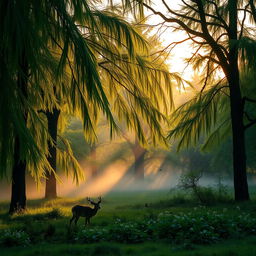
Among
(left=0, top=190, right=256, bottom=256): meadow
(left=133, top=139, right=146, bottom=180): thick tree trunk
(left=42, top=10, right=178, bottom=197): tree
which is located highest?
(left=42, top=10, right=178, bottom=197): tree

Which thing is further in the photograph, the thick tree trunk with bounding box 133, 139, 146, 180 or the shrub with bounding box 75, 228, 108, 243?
the thick tree trunk with bounding box 133, 139, 146, 180

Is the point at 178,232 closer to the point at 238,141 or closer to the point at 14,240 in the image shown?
the point at 14,240

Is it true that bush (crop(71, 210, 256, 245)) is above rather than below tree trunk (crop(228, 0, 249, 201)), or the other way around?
below

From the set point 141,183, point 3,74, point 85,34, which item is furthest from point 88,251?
point 141,183

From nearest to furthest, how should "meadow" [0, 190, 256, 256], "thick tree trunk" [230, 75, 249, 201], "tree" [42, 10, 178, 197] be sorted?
"meadow" [0, 190, 256, 256], "tree" [42, 10, 178, 197], "thick tree trunk" [230, 75, 249, 201]

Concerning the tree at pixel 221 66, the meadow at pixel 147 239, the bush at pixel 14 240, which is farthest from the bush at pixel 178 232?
the tree at pixel 221 66

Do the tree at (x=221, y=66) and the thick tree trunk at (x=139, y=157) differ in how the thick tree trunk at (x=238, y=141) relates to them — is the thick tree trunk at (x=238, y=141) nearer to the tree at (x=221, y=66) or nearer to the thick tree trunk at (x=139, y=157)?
the tree at (x=221, y=66)

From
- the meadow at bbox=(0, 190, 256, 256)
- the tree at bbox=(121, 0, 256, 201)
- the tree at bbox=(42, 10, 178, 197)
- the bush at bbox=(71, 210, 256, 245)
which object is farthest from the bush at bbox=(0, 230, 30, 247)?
the tree at bbox=(121, 0, 256, 201)

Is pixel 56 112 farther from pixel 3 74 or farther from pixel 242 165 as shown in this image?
pixel 3 74

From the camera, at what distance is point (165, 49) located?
14.4m

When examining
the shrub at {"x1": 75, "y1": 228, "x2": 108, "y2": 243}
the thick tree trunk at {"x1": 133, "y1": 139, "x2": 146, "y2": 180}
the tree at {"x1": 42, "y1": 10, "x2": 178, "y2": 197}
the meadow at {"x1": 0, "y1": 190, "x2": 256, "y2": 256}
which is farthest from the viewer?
the thick tree trunk at {"x1": 133, "y1": 139, "x2": 146, "y2": 180}

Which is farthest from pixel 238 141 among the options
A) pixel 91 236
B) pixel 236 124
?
pixel 91 236

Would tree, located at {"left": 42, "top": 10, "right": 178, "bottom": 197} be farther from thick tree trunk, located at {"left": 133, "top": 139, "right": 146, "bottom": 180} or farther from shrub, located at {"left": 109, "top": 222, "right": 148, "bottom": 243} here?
thick tree trunk, located at {"left": 133, "top": 139, "right": 146, "bottom": 180}

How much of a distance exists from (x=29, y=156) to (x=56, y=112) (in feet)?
39.5
